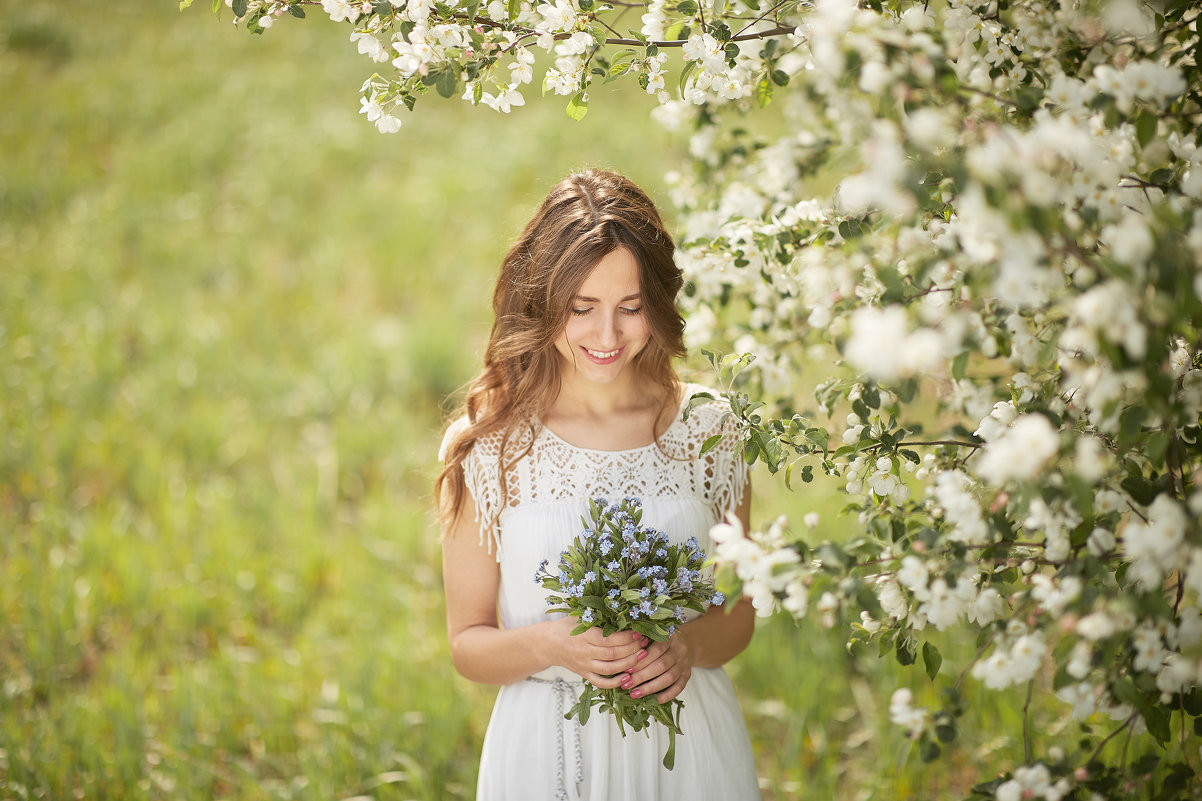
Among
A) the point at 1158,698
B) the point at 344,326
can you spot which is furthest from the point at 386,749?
the point at 344,326

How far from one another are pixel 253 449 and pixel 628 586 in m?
3.89

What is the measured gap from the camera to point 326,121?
9.12 m

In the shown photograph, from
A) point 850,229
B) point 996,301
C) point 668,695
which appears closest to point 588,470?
point 668,695

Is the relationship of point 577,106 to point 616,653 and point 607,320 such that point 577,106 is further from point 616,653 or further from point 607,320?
point 616,653

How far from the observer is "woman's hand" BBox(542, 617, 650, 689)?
5.86 feet

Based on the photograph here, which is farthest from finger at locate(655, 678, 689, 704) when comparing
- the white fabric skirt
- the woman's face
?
the woman's face

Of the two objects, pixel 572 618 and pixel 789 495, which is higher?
pixel 789 495

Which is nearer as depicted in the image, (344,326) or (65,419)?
(65,419)

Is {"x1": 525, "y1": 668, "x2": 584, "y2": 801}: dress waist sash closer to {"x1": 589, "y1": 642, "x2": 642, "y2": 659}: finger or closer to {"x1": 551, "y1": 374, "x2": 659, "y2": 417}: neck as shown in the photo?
{"x1": 589, "y1": 642, "x2": 642, "y2": 659}: finger

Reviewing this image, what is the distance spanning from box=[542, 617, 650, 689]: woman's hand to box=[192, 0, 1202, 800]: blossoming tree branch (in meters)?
0.46

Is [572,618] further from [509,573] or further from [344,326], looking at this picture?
[344,326]

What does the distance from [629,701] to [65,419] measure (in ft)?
14.3

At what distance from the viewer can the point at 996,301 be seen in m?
1.39

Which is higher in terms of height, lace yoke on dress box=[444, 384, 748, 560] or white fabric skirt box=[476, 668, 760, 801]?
lace yoke on dress box=[444, 384, 748, 560]
